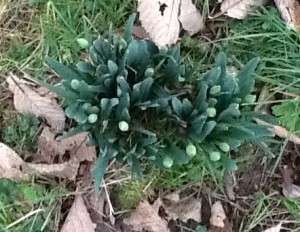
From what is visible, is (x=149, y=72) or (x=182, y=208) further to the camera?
(x=182, y=208)

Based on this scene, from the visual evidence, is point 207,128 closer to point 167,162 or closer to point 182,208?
point 167,162

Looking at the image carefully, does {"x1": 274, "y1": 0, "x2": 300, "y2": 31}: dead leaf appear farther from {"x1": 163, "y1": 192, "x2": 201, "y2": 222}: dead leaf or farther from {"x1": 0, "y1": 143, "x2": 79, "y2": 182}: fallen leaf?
{"x1": 0, "y1": 143, "x2": 79, "y2": 182}: fallen leaf

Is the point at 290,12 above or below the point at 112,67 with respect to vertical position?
below

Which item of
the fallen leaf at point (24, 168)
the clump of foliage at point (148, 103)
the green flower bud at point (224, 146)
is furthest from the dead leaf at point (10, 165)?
the green flower bud at point (224, 146)

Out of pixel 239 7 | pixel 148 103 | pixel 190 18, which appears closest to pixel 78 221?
pixel 148 103

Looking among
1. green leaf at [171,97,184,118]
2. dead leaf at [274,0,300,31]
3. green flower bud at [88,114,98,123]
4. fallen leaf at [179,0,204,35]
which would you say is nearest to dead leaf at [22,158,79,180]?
green flower bud at [88,114,98,123]

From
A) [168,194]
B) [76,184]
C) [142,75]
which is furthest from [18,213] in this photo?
[142,75]
